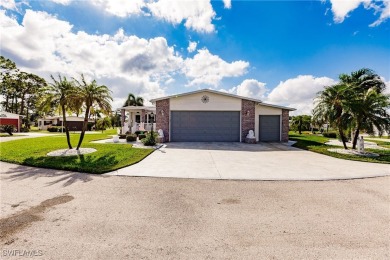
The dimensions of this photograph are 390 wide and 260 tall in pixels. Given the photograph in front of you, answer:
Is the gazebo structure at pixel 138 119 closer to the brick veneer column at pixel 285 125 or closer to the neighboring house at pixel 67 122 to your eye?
the brick veneer column at pixel 285 125

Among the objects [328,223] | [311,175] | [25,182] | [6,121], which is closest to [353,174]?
[311,175]

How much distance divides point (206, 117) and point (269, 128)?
21.2 feet

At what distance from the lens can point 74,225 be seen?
147 inches

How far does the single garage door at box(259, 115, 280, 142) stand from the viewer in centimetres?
1877

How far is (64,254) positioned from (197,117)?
50.0 feet

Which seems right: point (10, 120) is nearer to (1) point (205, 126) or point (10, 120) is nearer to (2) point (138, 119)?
(2) point (138, 119)

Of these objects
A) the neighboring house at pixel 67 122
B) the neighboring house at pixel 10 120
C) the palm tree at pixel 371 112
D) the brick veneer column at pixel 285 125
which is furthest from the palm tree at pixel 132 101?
the palm tree at pixel 371 112

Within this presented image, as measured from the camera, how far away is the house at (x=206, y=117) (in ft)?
57.7

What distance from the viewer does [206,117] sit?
17672 millimetres

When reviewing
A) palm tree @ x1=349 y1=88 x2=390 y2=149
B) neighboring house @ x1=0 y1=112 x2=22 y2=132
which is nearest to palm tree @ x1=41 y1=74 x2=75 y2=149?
palm tree @ x1=349 y1=88 x2=390 y2=149

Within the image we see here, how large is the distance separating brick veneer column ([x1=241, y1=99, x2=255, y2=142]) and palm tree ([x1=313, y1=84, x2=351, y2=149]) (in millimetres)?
5079

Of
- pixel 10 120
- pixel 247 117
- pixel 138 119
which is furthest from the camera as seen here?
pixel 10 120

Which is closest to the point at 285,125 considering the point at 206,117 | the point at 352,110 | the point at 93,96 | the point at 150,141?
the point at 352,110

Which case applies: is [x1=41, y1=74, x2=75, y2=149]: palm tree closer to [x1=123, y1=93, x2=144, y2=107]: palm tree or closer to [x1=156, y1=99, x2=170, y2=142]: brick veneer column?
[x1=156, y1=99, x2=170, y2=142]: brick veneer column
